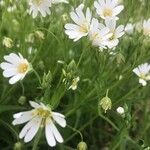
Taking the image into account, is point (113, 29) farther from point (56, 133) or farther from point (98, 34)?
point (56, 133)

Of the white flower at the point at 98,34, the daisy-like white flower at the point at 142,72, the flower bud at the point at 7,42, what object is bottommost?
the daisy-like white flower at the point at 142,72

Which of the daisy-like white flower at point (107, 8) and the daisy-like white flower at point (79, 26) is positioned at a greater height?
the daisy-like white flower at point (107, 8)

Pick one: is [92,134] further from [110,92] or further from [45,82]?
[45,82]

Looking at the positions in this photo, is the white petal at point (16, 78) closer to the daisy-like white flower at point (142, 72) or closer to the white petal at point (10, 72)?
the white petal at point (10, 72)

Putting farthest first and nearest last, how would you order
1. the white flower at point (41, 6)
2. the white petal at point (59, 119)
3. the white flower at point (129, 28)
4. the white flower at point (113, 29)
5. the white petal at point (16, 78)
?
the white flower at point (129, 28) < the white flower at point (41, 6) < the white flower at point (113, 29) < the white petal at point (16, 78) < the white petal at point (59, 119)

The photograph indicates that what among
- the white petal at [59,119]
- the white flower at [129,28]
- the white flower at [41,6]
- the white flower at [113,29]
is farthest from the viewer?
the white flower at [129,28]

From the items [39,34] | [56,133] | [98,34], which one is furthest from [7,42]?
[56,133]

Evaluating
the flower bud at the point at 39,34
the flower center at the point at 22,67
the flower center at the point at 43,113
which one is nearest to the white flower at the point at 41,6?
the flower bud at the point at 39,34

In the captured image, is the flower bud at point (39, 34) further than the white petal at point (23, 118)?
Yes
